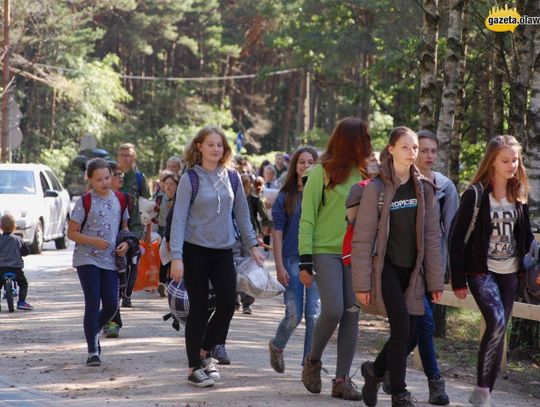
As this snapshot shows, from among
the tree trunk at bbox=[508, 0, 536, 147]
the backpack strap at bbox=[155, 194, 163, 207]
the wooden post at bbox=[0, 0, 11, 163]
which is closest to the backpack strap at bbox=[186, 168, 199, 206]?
the tree trunk at bbox=[508, 0, 536, 147]

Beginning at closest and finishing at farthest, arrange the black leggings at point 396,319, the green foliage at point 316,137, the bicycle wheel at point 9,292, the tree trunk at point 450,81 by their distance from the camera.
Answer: the black leggings at point 396,319, the bicycle wheel at point 9,292, the tree trunk at point 450,81, the green foliage at point 316,137

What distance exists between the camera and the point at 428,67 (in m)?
14.6

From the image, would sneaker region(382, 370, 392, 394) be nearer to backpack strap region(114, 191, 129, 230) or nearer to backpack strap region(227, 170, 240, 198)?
backpack strap region(227, 170, 240, 198)

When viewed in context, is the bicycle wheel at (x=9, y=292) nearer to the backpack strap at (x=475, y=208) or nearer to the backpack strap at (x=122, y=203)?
the backpack strap at (x=122, y=203)

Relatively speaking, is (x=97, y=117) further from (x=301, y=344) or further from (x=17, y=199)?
(x=301, y=344)

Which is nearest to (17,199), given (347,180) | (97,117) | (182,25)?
(347,180)

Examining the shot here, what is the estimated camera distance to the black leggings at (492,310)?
7.52m

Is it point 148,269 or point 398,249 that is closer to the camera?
point 398,249

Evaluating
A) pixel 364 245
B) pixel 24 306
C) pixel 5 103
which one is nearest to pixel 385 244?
pixel 364 245

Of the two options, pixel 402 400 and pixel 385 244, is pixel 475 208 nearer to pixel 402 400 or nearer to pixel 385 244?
pixel 385 244

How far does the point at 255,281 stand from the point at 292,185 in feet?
2.58

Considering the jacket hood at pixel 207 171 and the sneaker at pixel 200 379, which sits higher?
the jacket hood at pixel 207 171

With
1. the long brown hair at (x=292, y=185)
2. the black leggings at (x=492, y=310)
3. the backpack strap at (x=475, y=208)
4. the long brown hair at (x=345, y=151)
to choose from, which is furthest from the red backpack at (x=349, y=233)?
the long brown hair at (x=292, y=185)

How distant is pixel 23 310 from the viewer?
1362 centimetres
